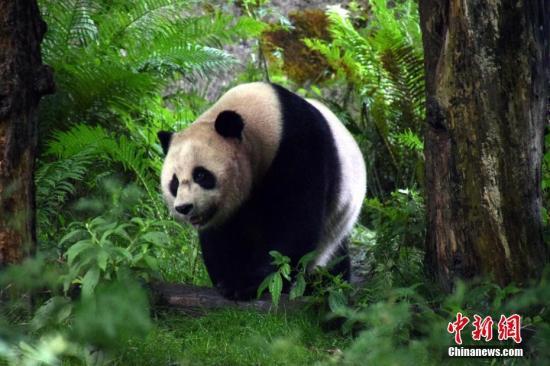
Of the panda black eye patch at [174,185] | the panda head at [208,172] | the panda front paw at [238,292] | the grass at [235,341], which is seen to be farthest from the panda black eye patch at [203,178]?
the grass at [235,341]

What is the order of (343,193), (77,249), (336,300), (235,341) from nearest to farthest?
1. (77,249)
2. (235,341)
3. (336,300)
4. (343,193)

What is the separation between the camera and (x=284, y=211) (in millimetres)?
A: 5629

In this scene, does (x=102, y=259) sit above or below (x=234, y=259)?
above

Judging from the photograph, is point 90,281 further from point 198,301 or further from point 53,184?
point 53,184

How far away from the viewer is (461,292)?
4102 mm

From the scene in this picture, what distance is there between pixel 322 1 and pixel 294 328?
22.7 feet

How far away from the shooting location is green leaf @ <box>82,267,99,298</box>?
4241 millimetres

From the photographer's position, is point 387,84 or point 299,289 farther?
point 387,84

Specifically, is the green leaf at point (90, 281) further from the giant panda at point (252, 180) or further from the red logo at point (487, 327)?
the red logo at point (487, 327)

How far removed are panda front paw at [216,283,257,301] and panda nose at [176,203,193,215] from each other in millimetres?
590

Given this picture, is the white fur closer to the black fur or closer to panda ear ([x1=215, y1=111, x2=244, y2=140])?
the black fur

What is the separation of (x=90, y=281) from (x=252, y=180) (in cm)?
167

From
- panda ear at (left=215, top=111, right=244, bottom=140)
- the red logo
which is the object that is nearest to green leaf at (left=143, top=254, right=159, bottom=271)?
panda ear at (left=215, top=111, right=244, bottom=140)

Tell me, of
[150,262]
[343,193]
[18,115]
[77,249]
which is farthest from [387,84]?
[77,249]
